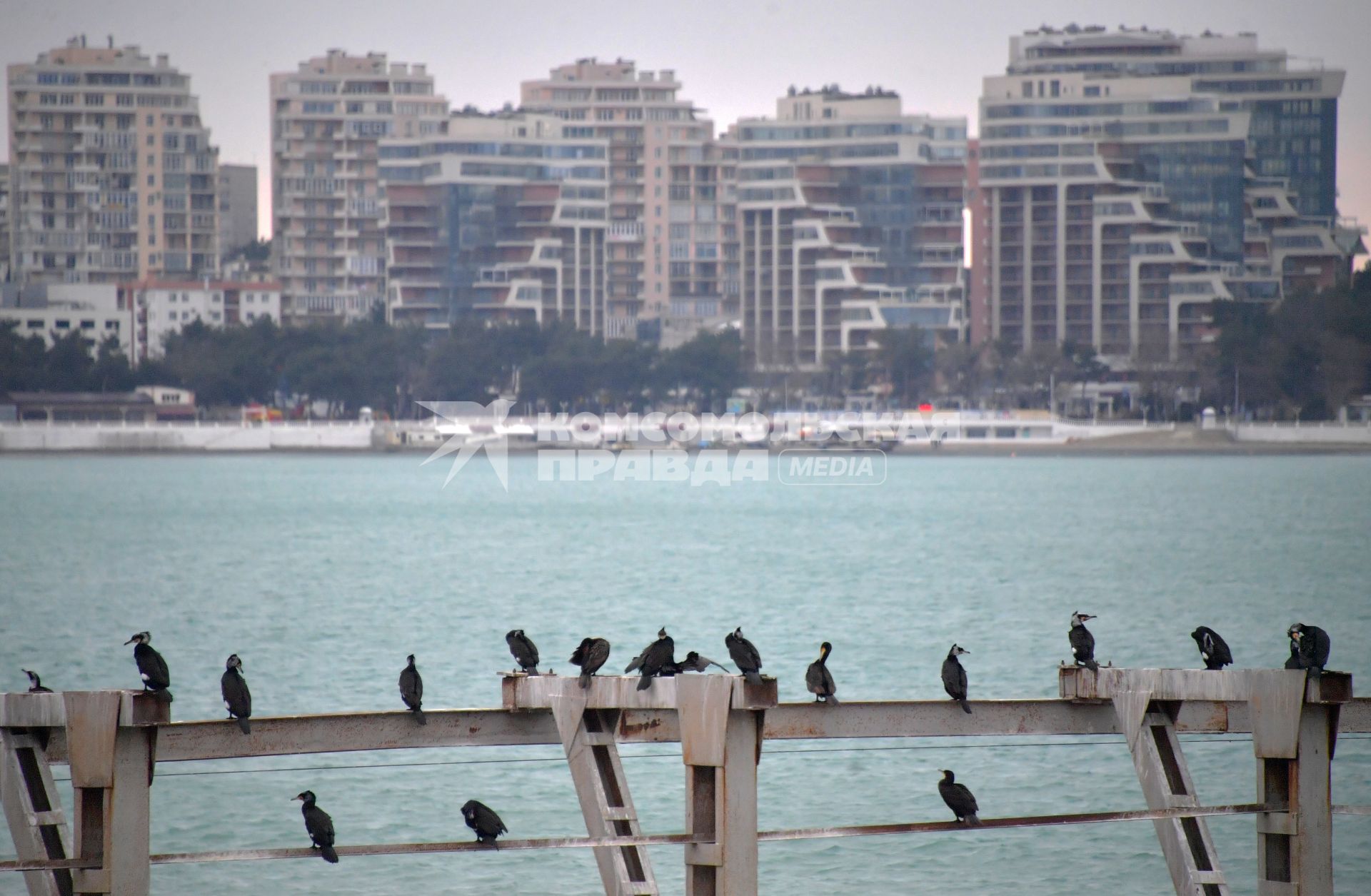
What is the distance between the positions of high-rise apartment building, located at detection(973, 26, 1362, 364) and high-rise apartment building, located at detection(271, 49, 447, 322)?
4451 centimetres

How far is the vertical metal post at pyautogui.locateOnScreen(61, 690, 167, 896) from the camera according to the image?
10.4 meters

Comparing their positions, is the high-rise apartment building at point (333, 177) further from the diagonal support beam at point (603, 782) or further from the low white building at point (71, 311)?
the diagonal support beam at point (603, 782)

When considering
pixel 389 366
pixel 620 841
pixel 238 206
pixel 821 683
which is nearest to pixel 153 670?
pixel 620 841

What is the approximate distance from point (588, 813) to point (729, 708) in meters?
1.50

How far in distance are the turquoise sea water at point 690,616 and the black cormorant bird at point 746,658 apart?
3242mm

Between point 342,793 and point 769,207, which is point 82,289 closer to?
point 769,207

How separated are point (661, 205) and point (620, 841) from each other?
5974 inches

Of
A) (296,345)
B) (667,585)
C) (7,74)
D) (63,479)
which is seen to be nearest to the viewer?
(667,585)

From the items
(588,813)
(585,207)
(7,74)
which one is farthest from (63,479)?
(588,813)

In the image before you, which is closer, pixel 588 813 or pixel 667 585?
pixel 588 813

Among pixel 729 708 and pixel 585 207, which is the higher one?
pixel 585 207

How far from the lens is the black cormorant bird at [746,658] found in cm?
1066

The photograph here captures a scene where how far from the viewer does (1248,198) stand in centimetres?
14962

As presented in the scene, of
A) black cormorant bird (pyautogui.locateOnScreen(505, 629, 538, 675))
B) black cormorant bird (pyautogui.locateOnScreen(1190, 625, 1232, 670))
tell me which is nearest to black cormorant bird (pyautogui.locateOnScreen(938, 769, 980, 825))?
black cormorant bird (pyautogui.locateOnScreen(1190, 625, 1232, 670))
